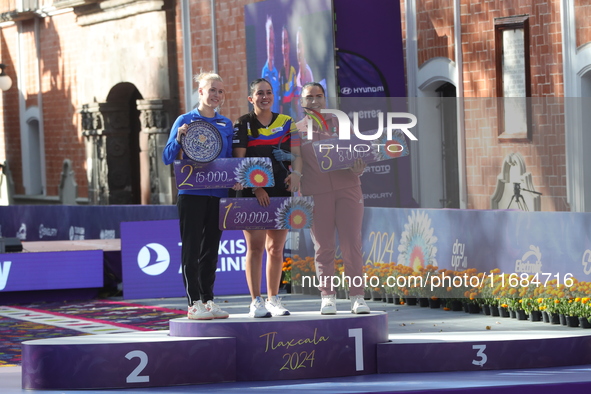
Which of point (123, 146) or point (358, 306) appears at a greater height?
point (123, 146)

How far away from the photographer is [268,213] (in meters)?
8.23

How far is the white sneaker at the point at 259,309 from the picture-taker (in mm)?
8459

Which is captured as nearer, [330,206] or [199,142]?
[199,142]

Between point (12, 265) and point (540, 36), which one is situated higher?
Answer: point (540, 36)

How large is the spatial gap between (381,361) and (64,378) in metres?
2.18

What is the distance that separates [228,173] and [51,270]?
697 centimetres

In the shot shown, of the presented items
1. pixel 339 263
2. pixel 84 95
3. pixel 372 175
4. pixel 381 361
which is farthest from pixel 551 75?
pixel 84 95

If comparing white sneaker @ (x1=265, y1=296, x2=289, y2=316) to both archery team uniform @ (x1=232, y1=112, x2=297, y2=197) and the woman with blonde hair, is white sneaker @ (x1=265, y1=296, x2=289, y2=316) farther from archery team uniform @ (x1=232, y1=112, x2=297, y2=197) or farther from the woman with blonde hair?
archery team uniform @ (x1=232, y1=112, x2=297, y2=197)

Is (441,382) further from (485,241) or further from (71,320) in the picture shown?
(71,320)

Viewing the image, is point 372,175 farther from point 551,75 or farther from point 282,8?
point 282,8

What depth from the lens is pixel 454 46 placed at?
1533cm

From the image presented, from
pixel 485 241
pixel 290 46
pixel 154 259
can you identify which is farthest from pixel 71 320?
pixel 290 46

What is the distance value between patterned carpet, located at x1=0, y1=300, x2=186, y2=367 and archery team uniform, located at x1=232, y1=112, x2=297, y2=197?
312cm

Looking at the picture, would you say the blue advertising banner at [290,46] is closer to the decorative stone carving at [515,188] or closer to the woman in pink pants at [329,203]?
the decorative stone carving at [515,188]
